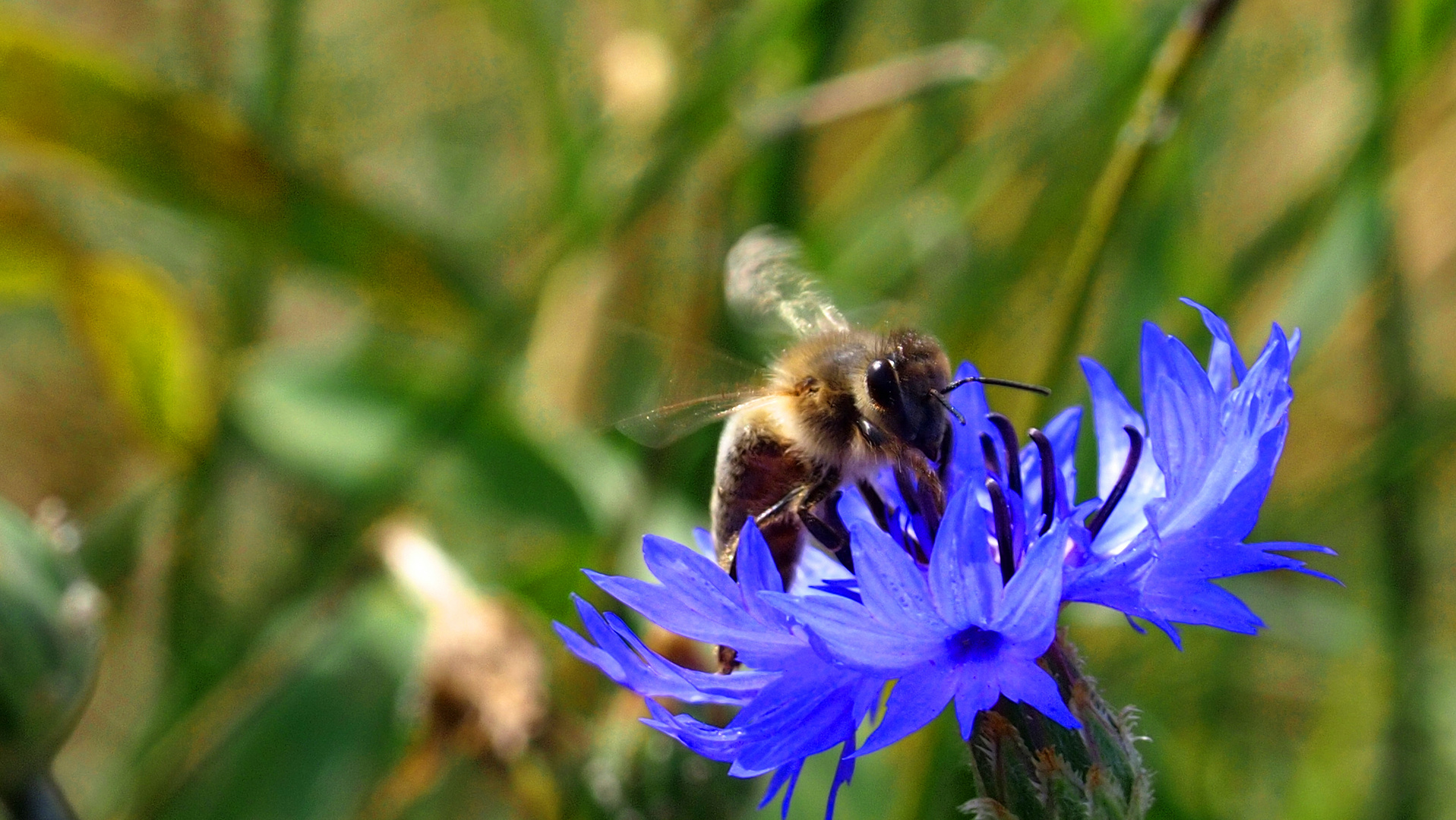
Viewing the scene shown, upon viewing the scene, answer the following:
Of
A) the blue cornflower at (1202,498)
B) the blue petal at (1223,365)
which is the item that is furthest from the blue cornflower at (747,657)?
the blue petal at (1223,365)

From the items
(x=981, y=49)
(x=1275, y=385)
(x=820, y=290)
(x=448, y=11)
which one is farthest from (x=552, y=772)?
(x=448, y=11)

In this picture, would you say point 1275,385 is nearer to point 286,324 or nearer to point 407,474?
point 407,474

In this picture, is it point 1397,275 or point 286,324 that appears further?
point 286,324

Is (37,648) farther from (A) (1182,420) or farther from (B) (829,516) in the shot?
(A) (1182,420)

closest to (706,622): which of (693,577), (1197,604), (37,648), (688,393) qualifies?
(693,577)

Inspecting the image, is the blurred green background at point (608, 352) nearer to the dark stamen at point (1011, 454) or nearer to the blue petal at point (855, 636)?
the dark stamen at point (1011, 454)

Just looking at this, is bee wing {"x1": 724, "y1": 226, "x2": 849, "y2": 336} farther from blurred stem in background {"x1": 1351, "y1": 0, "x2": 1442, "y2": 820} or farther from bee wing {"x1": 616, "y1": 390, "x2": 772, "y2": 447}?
blurred stem in background {"x1": 1351, "y1": 0, "x2": 1442, "y2": 820}

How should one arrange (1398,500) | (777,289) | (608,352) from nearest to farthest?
1. (777,289)
2. (1398,500)
3. (608,352)
